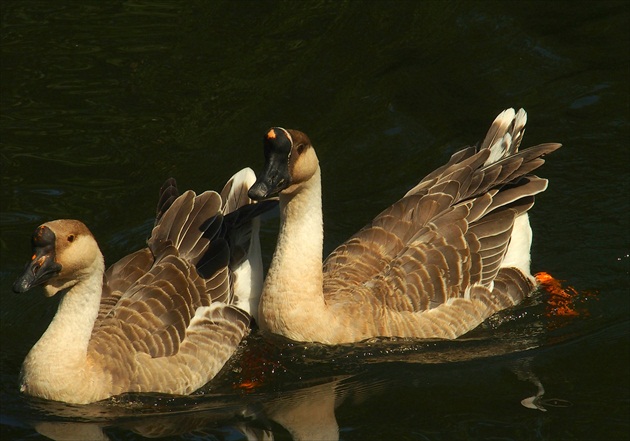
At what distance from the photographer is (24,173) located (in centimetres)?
1190

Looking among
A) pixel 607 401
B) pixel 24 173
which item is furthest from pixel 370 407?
pixel 24 173

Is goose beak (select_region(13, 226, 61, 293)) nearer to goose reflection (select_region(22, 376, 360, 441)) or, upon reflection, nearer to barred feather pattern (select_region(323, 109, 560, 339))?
goose reflection (select_region(22, 376, 360, 441))

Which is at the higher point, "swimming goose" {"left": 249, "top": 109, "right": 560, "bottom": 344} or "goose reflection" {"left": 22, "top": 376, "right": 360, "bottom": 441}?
"swimming goose" {"left": 249, "top": 109, "right": 560, "bottom": 344}

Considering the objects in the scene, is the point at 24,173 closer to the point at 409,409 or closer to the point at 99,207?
the point at 99,207

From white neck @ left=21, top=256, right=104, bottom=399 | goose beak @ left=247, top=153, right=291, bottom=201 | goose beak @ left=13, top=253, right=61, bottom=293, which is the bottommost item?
white neck @ left=21, top=256, right=104, bottom=399

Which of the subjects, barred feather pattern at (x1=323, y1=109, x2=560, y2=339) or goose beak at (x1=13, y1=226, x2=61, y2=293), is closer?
goose beak at (x1=13, y1=226, x2=61, y2=293)

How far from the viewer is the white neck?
7.83m

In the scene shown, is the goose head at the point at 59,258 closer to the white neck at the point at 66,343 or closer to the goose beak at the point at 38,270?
the goose beak at the point at 38,270

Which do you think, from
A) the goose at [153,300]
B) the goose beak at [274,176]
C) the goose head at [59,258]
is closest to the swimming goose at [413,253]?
the goose beak at [274,176]

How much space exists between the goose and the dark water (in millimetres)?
205

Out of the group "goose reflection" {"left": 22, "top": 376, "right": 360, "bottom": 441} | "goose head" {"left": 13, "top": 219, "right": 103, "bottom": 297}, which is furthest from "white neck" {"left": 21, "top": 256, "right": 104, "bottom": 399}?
"goose reflection" {"left": 22, "top": 376, "right": 360, "bottom": 441}

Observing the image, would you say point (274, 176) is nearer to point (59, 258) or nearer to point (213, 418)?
point (59, 258)

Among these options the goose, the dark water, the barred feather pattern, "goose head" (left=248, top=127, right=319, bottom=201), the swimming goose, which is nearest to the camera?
the goose

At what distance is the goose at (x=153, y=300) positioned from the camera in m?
7.74
